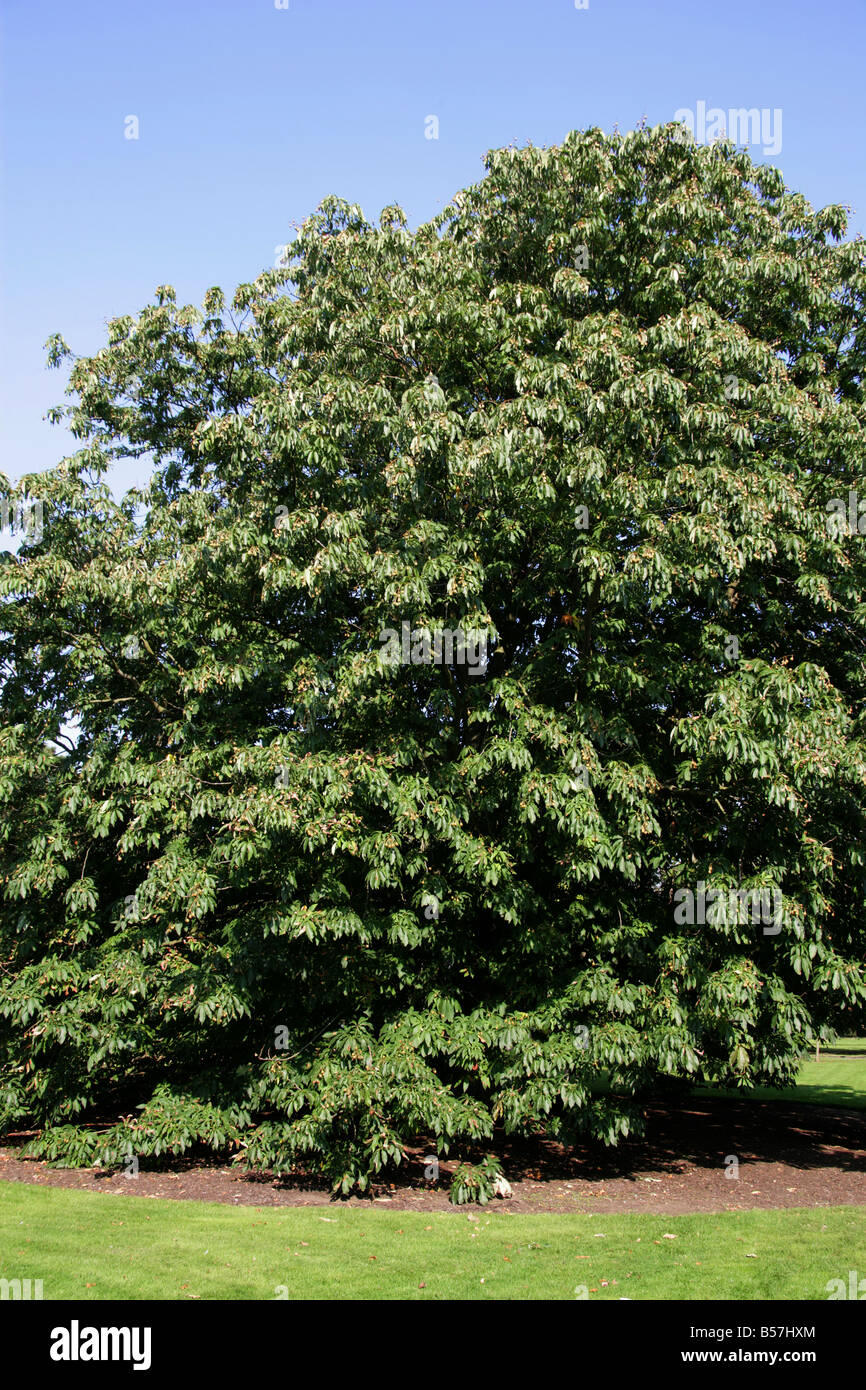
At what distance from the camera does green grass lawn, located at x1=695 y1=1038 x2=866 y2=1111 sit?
1744 centimetres

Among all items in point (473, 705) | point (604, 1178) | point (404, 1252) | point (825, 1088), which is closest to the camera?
point (404, 1252)

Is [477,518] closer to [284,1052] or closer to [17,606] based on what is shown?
[17,606]

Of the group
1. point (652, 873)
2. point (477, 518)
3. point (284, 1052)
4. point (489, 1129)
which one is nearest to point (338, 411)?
point (477, 518)

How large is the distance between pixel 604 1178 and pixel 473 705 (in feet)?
18.5

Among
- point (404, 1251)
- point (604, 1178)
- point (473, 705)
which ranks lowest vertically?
point (604, 1178)

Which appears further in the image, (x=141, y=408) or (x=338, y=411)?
(x=141, y=408)

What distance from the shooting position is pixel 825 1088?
64.5 ft

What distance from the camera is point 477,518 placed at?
387 inches

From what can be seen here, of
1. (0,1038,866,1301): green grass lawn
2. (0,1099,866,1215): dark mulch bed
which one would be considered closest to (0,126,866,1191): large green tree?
(0,1099,866,1215): dark mulch bed

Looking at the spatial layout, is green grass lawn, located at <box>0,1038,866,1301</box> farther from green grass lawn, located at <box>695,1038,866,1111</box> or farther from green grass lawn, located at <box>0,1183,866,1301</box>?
green grass lawn, located at <box>695,1038,866,1111</box>

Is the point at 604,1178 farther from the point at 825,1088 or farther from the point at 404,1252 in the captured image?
the point at 825,1088

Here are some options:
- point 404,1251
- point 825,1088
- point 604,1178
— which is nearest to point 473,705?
point 404,1251

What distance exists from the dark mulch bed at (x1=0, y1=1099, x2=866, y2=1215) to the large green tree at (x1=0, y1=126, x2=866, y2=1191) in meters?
0.45

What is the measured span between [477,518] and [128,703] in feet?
15.8
